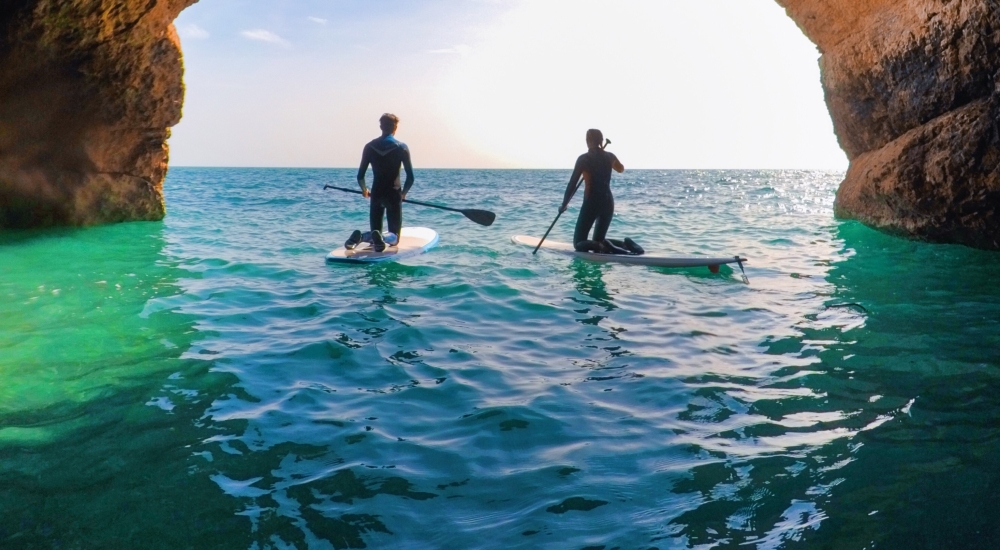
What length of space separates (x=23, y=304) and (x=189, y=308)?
1.75 m

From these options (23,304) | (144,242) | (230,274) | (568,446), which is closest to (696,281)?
(568,446)

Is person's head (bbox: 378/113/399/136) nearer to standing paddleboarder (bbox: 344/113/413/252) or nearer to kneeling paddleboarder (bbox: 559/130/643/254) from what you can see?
standing paddleboarder (bbox: 344/113/413/252)

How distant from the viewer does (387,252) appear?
10.4 m

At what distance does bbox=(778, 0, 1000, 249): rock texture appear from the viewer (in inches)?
380

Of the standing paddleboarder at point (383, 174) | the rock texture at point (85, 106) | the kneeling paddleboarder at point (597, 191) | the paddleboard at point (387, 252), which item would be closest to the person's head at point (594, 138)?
the kneeling paddleboarder at point (597, 191)

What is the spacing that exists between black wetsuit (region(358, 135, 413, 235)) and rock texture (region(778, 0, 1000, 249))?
7.90 meters

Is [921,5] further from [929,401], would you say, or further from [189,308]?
[189,308]

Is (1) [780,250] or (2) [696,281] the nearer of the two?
(2) [696,281]

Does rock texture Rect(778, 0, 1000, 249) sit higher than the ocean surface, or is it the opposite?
rock texture Rect(778, 0, 1000, 249)

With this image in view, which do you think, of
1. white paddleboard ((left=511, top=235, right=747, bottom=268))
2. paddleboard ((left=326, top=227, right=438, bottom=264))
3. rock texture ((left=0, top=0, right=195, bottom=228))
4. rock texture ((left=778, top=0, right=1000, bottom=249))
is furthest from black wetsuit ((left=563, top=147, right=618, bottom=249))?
rock texture ((left=0, top=0, right=195, bottom=228))

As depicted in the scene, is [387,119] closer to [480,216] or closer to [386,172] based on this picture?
[386,172]

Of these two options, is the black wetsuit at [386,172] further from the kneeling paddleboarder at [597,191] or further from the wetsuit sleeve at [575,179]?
the kneeling paddleboarder at [597,191]

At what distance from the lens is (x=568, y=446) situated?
3.88 metres

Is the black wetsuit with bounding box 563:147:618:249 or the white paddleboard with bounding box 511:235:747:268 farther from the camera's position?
the black wetsuit with bounding box 563:147:618:249
